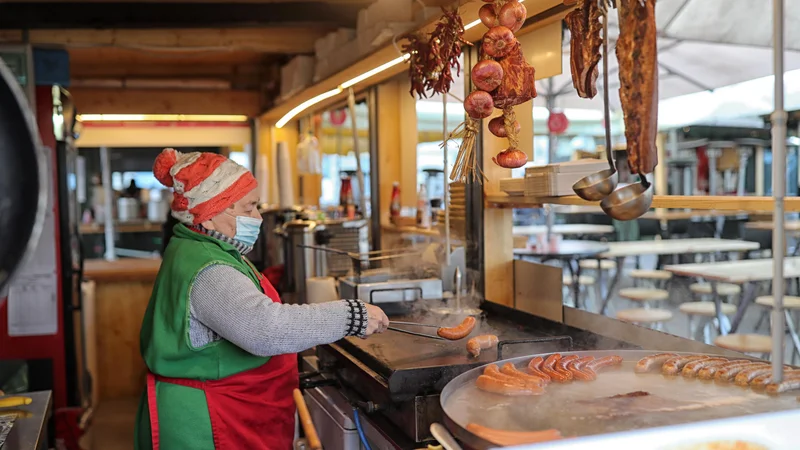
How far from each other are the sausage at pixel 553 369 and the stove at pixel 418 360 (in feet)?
0.63

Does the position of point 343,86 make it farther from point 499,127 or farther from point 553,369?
point 553,369

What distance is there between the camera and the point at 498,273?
355 cm

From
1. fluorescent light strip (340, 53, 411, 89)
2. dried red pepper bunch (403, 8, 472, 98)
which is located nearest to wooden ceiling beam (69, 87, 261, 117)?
fluorescent light strip (340, 53, 411, 89)

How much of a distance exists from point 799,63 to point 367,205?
3.26 meters

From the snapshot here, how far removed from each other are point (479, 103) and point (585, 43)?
419 millimetres

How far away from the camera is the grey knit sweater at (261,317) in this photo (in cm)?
220

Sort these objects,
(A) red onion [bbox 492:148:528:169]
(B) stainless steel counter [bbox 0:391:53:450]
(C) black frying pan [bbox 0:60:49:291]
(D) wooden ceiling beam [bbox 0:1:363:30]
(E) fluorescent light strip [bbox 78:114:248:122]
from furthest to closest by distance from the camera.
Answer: (E) fluorescent light strip [bbox 78:114:248:122]
(D) wooden ceiling beam [bbox 0:1:363:30]
(A) red onion [bbox 492:148:528:169]
(B) stainless steel counter [bbox 0:391:53:450]
(C) black frying pan [bbox 0:60:49:291]

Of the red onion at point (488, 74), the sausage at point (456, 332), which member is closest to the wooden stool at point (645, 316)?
the sausage at point (456, 332)

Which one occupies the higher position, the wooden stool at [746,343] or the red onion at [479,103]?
the red onion at [479,103]

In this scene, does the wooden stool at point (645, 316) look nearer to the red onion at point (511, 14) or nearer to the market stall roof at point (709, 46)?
the market stall roof at point (709, 46)

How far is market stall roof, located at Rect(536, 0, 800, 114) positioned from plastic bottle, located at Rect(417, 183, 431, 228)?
→ 1294 mm

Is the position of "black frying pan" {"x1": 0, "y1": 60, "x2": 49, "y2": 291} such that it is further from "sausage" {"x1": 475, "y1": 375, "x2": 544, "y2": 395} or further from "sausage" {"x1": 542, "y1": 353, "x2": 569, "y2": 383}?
"sausage" {"x1": 542, "y1": 353, "x2": 569, "y2": 383}

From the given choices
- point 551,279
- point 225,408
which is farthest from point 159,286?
point 551,279

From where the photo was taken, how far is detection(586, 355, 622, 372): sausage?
208 cm
